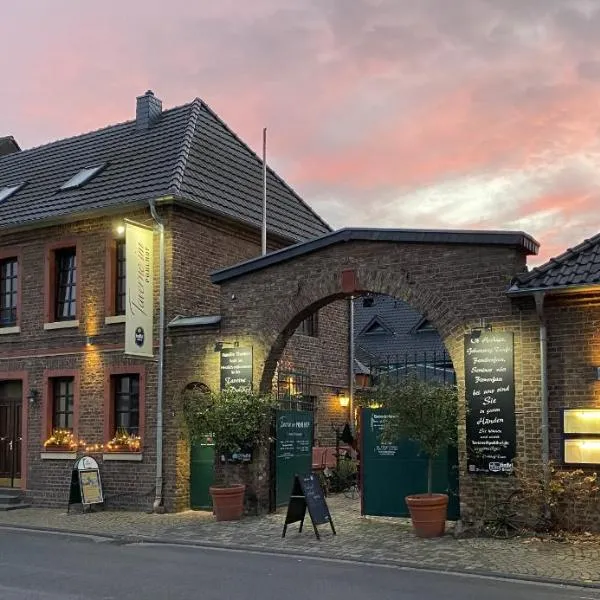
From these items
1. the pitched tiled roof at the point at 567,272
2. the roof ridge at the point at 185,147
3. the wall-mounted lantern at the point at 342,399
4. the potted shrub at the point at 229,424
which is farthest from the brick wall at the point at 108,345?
the pitched tiled roof at the point at 567,272

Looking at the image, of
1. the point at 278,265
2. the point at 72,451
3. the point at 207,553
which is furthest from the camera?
the point at 72,451

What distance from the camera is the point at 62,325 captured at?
774 inches

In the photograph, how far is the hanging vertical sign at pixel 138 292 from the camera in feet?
57.1

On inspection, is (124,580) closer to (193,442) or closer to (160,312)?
(193,442)

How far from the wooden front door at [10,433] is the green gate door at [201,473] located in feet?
17.4

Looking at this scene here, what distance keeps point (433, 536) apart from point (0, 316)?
12954 millimetres

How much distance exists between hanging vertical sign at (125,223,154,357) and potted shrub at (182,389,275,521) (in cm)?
190

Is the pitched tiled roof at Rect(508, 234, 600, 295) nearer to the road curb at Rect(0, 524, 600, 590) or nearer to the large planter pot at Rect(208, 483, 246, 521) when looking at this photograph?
the road curb at Rect(0, 524, 600, 590)

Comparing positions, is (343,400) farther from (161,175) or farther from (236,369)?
(161,175)

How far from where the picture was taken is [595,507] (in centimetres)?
1277

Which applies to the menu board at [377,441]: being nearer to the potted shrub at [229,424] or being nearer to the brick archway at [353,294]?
the potted shrub at [229,424]

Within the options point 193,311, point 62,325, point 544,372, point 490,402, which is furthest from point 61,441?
point 544,372

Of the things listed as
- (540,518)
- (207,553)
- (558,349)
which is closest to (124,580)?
(207,553)

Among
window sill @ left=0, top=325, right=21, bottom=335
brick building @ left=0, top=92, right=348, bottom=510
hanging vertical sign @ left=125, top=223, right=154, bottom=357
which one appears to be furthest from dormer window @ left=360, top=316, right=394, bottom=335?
hanging vertical sign @ left=125, top=223, right=154, bottom=357
